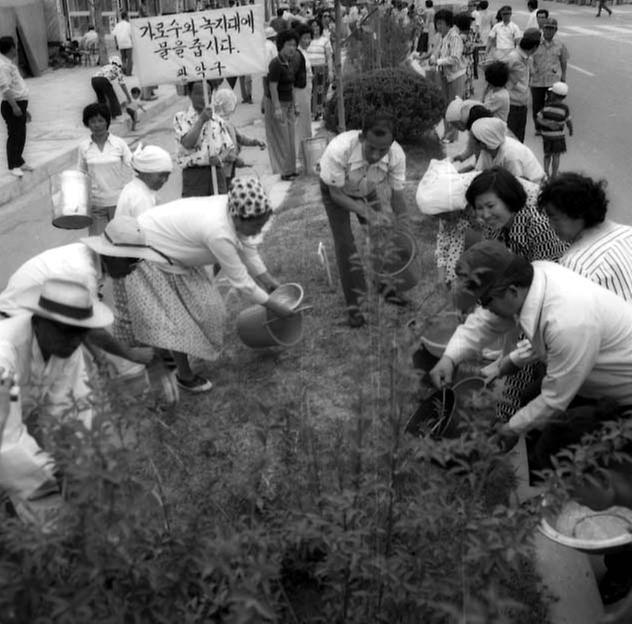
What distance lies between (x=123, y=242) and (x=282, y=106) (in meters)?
6.94

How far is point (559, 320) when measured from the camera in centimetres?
334

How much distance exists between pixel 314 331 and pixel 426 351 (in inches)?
66.2

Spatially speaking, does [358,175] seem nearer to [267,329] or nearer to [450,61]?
[267,329]

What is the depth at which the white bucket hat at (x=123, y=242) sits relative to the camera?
470 centimetres

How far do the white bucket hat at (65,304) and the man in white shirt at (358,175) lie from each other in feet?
8.14

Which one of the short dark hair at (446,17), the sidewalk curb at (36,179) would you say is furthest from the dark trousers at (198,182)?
the short dark hair at (446,17)

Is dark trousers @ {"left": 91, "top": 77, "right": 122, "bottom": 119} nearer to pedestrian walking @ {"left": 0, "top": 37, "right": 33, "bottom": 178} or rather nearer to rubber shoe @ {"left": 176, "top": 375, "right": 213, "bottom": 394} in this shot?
pedestrian walking @ {"left": 0, "top": 37, "right": 33, "bottom": 178}

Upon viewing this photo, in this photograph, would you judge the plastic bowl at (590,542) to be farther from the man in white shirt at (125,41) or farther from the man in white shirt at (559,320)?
the man in white shirt at (125,41)

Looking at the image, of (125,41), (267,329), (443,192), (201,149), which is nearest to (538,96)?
(201,149)

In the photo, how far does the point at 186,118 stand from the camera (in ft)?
25.5

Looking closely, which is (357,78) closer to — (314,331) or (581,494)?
(314,331)

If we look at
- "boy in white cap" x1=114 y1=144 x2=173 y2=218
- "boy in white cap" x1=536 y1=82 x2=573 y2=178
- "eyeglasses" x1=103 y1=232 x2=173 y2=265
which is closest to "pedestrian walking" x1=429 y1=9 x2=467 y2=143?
"boy in white cap" x1=536 y1=82 x2=573 y2=178

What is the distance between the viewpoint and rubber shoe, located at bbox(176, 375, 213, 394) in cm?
554

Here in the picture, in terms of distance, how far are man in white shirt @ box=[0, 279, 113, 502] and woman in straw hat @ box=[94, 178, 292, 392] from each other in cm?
140
